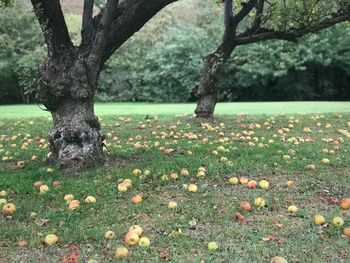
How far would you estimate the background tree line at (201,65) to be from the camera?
27.8m

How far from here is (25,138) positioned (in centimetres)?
985

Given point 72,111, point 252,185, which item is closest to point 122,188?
point 252,185

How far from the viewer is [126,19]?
23.2 ft

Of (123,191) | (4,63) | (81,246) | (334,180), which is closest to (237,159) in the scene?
(334,180)

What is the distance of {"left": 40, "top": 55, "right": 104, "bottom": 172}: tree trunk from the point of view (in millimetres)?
6332

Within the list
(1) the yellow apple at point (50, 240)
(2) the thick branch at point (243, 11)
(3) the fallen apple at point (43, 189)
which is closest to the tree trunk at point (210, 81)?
(2) the thick branch at point (243, 11)

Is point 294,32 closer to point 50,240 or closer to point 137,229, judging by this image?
point 137,229

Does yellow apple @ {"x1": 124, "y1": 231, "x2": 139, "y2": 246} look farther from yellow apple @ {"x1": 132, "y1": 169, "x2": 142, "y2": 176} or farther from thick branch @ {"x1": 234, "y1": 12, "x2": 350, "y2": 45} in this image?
thick branch @ {"x1": 234, "y1": 12, "x2": 350, "y2": 45}

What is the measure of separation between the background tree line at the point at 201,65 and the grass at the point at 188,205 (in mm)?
20635

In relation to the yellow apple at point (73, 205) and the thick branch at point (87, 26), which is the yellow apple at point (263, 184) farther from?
the thick branch at point (87, 26)

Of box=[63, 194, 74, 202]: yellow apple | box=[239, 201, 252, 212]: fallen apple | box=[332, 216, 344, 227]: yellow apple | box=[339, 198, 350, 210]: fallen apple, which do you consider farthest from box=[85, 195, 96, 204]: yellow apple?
box=[339, 198, 350, 210]: fallen apple

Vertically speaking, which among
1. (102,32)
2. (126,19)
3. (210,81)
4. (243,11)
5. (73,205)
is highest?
(243,11)

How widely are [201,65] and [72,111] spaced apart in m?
23.3

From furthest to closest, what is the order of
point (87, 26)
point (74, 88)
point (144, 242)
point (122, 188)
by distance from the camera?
point (87, 26) → point (74, 88) → point (122, 188) → point (144, 242)
